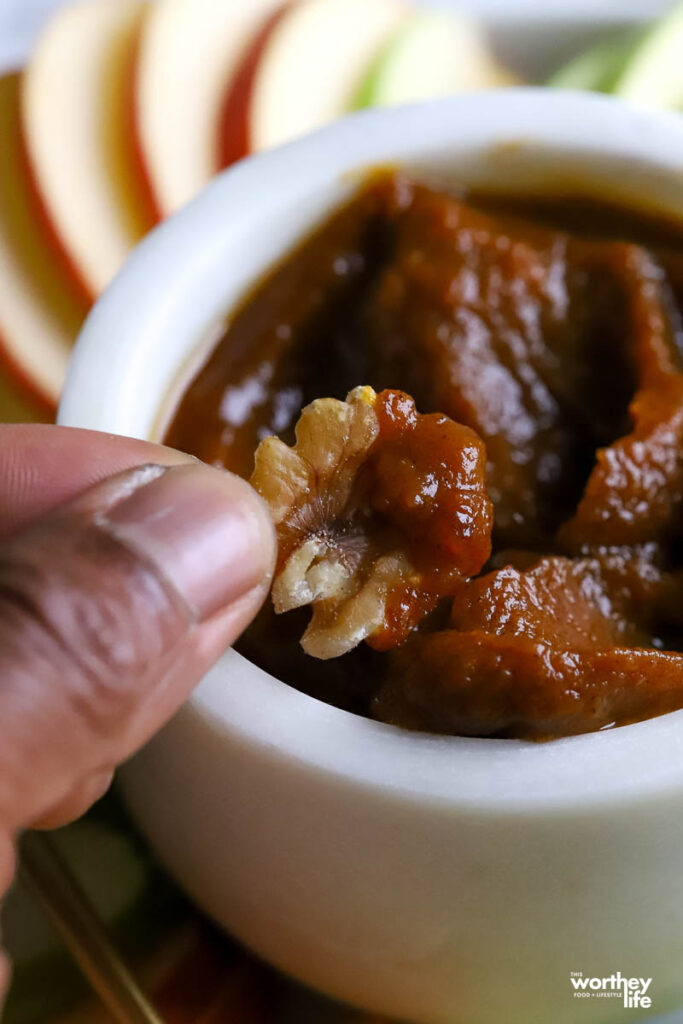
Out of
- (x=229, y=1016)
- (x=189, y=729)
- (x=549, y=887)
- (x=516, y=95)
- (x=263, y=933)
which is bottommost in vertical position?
(x=229, y=1016)

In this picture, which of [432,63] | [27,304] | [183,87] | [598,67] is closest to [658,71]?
[598,67]

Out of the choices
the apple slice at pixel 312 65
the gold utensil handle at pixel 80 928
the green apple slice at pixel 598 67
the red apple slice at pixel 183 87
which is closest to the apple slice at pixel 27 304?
the red apple slice at pixel 183 87

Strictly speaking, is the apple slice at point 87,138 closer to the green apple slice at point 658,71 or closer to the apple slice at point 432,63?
the apple slice at point 432,63

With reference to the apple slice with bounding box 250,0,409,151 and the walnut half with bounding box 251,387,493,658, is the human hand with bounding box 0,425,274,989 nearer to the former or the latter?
the walnut half with bounding box 251,387,493,658

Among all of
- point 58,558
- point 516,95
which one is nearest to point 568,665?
point 58,558

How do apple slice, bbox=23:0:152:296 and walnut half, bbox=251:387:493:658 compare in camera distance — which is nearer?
walnut half, bbox=251:387:493:658

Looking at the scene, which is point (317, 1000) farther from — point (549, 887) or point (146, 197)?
point (146, 197)

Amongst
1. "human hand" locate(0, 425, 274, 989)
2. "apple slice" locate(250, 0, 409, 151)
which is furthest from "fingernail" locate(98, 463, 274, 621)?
"apple slice" locate(250, 0, 409, 151)
